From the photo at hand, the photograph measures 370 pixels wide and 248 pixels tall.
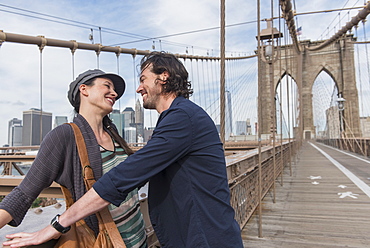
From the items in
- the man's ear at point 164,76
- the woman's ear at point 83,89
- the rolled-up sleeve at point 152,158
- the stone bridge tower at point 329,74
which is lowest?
the rolled-up sleeve at point 152,158

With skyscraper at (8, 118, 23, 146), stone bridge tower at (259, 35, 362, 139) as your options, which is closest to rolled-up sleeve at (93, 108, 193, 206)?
skyscraper at (8, 118, 23, 146)

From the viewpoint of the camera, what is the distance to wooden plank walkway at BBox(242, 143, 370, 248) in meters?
2.73

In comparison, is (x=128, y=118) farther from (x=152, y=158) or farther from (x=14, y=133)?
(x=152, y=158)

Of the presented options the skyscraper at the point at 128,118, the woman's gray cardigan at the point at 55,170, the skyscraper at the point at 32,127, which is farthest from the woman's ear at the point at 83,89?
the skyscraper at the point at 32,127

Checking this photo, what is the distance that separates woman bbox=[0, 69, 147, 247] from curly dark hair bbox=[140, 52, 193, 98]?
0.18m

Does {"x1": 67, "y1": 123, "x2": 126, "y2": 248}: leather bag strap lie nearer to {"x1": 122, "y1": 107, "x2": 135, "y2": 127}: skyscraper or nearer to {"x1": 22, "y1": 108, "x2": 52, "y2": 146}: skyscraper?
{"x1": 122, "y1": 107, "x2": 135, "y2": 127}: skyscraper

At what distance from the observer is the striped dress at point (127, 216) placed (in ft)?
3.03

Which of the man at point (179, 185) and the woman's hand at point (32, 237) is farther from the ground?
the man at point (179, 185)

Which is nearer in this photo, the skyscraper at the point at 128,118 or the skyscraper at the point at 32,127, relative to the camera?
the skyscraper at the point at 32,127

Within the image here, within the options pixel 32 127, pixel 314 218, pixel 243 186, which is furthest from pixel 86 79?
pixel 32 127

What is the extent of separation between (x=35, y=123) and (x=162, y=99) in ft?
32.4

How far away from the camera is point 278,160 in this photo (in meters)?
6.74

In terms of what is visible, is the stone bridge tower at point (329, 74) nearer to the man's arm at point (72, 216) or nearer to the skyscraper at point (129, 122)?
the skyscraper at point (129, 122)

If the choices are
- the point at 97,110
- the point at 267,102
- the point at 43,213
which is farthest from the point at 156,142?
the point at 267,102
